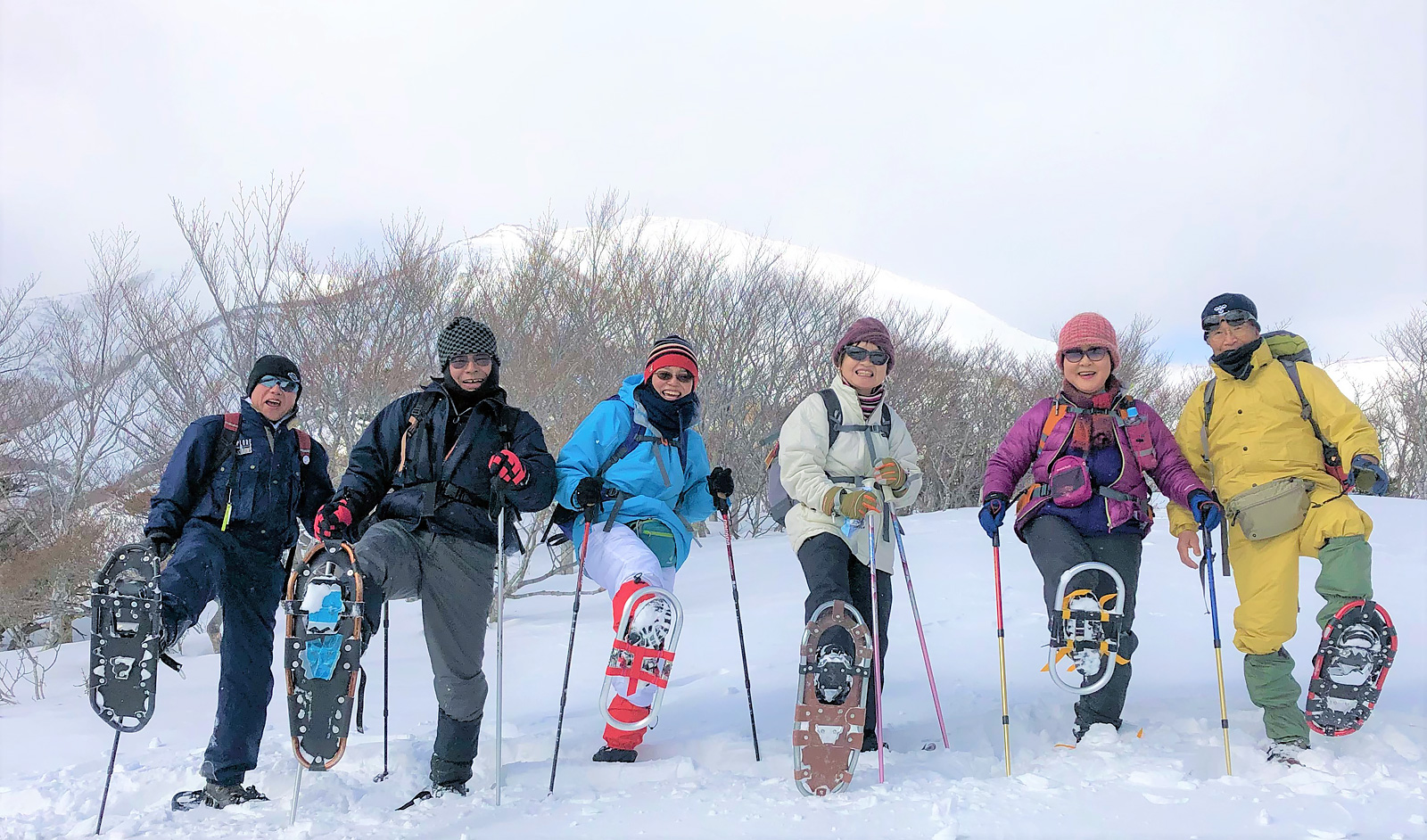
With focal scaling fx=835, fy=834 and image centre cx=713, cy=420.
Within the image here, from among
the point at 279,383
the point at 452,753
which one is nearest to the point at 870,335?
the point at 452,753

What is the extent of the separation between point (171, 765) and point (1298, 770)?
4.73m

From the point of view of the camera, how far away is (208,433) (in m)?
3.48

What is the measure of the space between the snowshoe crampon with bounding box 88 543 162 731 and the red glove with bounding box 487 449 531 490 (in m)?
1.28

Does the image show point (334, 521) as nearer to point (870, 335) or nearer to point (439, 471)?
point (439, 471)

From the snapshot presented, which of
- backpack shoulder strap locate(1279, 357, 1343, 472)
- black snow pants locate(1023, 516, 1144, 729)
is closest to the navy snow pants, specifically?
black snow pants locate(1023, 516, 1144, 729)

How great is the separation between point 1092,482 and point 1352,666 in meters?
1.17

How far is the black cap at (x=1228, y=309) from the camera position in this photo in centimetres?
373

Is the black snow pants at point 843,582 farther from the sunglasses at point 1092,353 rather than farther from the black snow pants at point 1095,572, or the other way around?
the sunglasses at point 1092,353

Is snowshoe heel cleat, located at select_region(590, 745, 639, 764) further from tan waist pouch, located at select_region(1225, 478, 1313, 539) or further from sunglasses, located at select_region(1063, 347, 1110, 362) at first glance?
tan waist pouch, located at select_region(1225, 478, 1313, 539)

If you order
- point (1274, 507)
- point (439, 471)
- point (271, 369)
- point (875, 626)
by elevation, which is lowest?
point (875, 626)

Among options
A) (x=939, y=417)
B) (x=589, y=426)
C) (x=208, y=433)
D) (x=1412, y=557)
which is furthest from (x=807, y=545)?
(x=939, y=417)

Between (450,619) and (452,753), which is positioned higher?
(450,619)

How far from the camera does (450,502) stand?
3.49 metres

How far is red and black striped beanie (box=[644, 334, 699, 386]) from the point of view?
12.7ft
